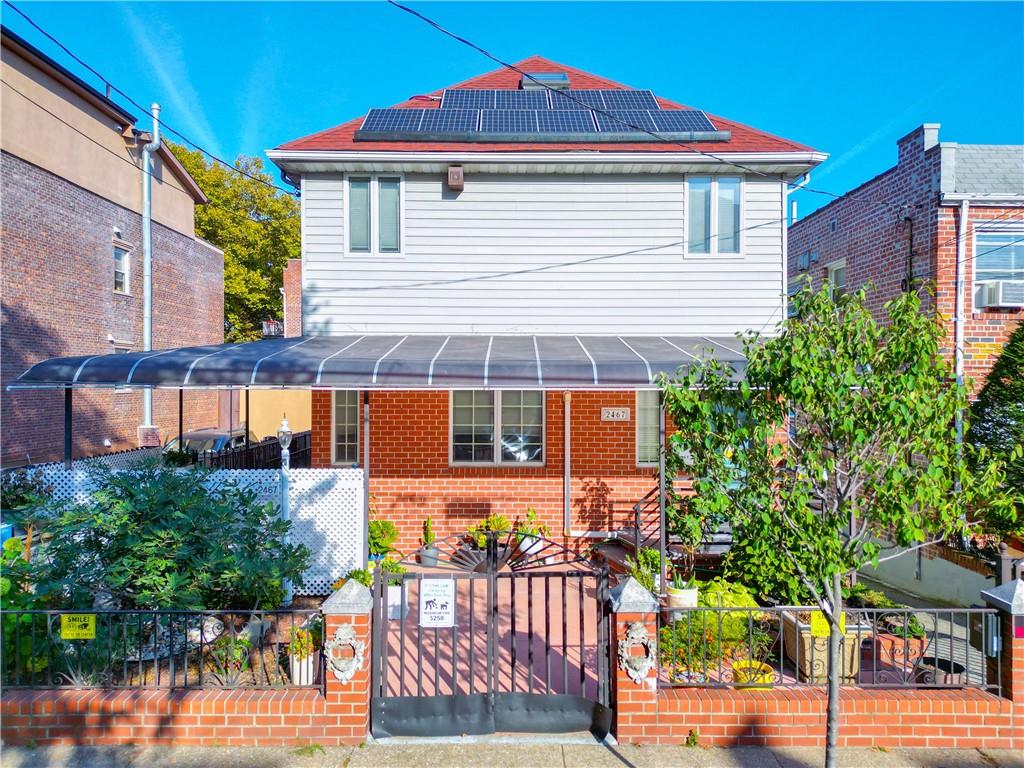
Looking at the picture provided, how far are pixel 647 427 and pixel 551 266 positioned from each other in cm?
311

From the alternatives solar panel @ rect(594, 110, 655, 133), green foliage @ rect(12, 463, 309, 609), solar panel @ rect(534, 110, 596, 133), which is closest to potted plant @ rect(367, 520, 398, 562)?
green foliage @ rect(12, 463, 309, 609)

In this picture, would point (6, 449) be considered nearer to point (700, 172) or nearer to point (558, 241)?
point (558, 241)

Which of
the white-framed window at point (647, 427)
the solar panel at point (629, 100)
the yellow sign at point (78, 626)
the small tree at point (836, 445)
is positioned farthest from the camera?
the solar panel at point (629, 100)

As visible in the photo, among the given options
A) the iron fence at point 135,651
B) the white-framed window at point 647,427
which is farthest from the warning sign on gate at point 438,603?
the white-framed window at point 647,427

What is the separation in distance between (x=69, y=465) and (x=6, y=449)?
999 cm

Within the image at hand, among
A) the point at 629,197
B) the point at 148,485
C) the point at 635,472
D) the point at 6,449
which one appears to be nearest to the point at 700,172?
the point at 629,197

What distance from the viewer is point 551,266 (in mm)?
9391

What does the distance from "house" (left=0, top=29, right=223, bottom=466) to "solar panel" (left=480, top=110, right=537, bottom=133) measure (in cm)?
1189

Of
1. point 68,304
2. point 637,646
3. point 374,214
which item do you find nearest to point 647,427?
point 637,646

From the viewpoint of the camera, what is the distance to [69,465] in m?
7.22

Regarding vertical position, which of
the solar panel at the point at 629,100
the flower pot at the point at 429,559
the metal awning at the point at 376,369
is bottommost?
the flower pot at the point at 429,559

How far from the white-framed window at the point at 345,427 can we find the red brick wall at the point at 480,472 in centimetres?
13

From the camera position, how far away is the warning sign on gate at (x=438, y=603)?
468 cm

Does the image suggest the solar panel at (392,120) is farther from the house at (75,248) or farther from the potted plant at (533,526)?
the house at (75,248)
